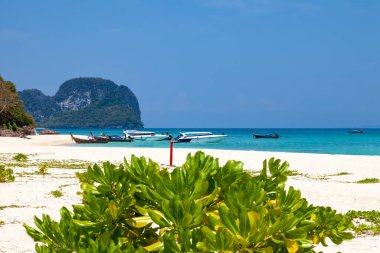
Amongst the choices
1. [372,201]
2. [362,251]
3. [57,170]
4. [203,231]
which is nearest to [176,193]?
[203,231]

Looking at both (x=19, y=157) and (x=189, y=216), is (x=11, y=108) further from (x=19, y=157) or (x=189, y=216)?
(x=189, y=216)

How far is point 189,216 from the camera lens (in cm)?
222

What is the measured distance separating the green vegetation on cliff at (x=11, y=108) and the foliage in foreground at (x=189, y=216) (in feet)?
261

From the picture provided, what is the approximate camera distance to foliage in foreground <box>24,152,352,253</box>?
86.6 inches

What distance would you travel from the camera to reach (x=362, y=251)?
28.1 feet

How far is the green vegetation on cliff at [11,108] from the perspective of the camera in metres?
76.8

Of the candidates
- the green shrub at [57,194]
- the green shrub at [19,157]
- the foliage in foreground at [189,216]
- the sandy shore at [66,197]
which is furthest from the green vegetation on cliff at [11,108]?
the foliage in foreground at [189,216]

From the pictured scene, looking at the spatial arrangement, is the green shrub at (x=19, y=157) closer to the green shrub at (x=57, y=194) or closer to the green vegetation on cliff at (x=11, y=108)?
the green shrub at (x=57, y=194)

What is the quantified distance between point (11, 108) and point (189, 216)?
308ft

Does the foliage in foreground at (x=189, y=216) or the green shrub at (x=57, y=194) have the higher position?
the foliage in foreground at (x=189, y=216)

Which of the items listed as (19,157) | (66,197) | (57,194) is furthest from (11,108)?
(66,197)

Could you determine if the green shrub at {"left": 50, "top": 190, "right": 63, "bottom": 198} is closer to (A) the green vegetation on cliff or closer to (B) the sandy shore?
(B) the sandy shore

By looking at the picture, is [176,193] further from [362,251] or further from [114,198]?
[362,251]

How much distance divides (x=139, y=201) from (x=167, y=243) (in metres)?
0.72
